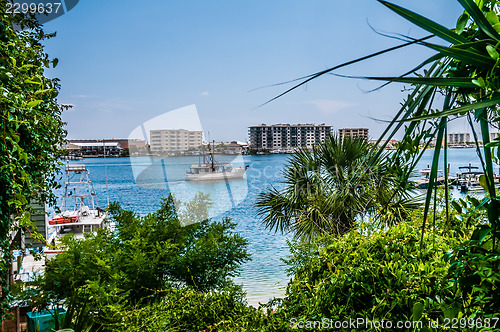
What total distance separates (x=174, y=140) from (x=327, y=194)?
3.10 metres

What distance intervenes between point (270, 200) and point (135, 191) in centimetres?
2198

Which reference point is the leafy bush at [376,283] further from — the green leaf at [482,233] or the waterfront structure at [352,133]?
the waterfront structure at [352,133]

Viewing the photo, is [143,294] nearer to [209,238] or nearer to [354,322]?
[209,238]

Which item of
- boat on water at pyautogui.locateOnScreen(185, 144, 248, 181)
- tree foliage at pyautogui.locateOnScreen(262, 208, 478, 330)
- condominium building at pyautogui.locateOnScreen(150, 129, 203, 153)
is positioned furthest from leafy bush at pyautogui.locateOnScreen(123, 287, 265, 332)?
boat on water at pyautogui.locateOnScreen(185, 144, 248, 181)

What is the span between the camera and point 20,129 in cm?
203

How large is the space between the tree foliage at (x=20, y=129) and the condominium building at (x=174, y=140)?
11.7 ft

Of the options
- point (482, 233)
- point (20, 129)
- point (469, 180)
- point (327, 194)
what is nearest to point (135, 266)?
point (20, 129)

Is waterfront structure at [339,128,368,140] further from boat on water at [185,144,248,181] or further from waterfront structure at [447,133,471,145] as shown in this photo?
waterfront structure at [447,133,471,145]

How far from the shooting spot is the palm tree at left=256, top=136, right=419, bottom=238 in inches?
206

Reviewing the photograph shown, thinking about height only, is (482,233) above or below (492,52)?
below

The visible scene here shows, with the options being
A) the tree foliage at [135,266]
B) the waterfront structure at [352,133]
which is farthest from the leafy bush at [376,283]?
the waterfront structure at [352,133]

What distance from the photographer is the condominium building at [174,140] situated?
6.53 meters

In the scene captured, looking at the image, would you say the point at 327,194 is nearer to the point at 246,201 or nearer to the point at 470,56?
the point at 470,56

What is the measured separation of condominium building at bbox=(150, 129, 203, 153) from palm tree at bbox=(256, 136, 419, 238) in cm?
173
